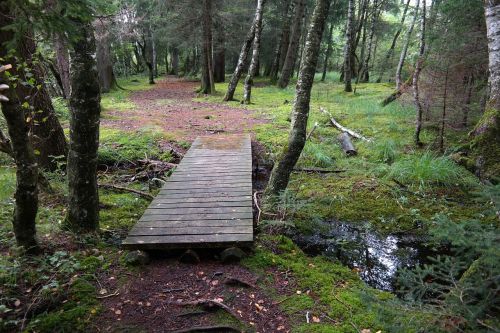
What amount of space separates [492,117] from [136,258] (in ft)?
23.7

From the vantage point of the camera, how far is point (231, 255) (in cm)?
414

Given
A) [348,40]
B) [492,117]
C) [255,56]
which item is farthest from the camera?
[348,40]

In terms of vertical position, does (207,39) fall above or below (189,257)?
above

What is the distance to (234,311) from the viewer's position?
11.1 ft

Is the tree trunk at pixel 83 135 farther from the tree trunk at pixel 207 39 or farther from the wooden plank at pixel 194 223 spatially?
the tree trunk at pixel 207 39

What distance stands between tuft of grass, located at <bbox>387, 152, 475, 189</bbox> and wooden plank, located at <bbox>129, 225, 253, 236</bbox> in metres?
4.23

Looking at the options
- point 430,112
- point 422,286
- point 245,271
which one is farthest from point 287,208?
point 430,112

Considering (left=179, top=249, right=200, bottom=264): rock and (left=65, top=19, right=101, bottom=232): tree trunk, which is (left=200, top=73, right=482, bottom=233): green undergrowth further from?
(left=65, top=19, right=101, bottom=232): tree trunk

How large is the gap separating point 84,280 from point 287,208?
123 inches

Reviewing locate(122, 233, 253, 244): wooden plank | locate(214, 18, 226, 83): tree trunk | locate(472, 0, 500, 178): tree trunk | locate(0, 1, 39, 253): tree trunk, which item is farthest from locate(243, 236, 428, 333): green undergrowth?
locate(214, 18, 226, 83): tree trunk

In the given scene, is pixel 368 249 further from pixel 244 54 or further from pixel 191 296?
pixel 244 54

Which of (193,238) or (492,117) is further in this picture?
(492,117)

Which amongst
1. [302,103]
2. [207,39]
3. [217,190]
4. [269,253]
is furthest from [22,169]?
[207,39]

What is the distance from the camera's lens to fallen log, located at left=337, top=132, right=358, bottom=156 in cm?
A: 883
